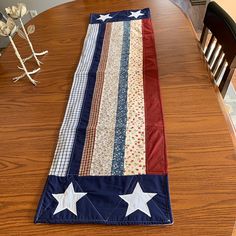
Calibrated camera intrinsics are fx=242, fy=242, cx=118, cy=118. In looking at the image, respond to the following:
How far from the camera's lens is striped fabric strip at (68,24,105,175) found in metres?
0.76

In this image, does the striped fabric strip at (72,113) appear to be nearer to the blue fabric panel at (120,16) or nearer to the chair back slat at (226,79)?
the blue fabric panel at (120,16)

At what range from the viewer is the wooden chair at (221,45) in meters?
0.88

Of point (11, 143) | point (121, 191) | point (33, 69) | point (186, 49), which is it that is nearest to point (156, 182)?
point (121, 191)

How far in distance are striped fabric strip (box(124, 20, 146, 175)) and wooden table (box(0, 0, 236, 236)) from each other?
84mm

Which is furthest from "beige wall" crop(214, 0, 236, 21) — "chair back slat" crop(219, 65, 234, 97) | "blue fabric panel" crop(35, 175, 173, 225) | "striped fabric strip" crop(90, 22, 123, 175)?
"blue fabric panel" crop(35, 175, 173, 225)

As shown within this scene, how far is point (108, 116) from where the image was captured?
874 mm

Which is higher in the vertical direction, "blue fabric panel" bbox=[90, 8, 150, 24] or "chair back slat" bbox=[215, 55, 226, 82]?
"blue fabric panel" bbox=[90, 8, 150, 24]

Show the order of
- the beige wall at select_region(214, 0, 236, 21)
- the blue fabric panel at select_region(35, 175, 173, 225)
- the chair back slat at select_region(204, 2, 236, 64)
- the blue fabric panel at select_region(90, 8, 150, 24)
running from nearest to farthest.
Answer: the blue fabric panel at select_region(35, 175, 173, 225), the chair back slat at select_region(204, 2, 236, 64), the blue fabric panel at select_region(90, 8, 150, 24), the beige wall at select_region(214, 0, 236, 21)

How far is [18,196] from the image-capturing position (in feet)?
2.32

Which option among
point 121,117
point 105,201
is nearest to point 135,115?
point 121,117

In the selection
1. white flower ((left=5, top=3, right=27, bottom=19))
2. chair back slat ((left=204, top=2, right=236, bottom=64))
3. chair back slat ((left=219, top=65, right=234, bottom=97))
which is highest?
white flower ((left=5, top=3, right=27, bottom=19))

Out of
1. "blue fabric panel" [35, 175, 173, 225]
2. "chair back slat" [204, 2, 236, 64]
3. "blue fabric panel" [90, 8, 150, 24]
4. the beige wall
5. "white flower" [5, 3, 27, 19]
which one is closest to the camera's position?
"blue fabric panel" [35, 175, 173, 225]

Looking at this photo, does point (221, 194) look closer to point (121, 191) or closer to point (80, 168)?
point (121, 191)

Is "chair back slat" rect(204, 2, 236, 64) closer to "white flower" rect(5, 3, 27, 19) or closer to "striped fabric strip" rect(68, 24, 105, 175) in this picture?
"striped fabric strip" rect(68, 24, 105, 175)
